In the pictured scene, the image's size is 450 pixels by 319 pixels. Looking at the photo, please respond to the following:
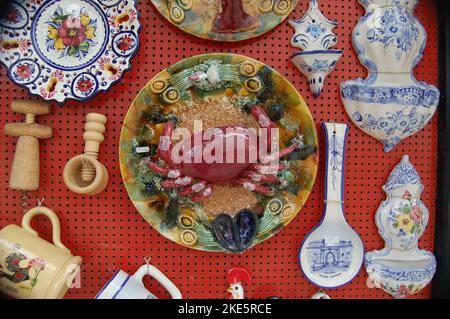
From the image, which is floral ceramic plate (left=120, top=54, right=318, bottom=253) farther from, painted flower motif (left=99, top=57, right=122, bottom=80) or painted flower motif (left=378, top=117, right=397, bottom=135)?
painted flower motif (left=378, top=117, right=397, bottom=135)

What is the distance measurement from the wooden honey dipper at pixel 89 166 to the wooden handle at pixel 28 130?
10 centimetres

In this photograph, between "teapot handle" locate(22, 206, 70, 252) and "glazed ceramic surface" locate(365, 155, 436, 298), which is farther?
"glazed ceramic surface" locate(365, 155, 436, 298)

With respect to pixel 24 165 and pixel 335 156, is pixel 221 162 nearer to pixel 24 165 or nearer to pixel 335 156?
pixel 335 156

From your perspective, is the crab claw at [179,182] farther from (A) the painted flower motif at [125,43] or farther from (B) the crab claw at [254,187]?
(A) the painted flower motif at [125,43]

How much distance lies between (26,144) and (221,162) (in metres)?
0.47

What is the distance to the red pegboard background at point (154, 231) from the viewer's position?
831 mm

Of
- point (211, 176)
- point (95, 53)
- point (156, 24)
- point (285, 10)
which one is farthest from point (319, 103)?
point (95, 53)

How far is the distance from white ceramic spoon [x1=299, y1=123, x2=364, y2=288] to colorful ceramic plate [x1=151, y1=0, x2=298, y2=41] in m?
0.32

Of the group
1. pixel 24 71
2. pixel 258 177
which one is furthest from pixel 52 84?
pixel 258 177

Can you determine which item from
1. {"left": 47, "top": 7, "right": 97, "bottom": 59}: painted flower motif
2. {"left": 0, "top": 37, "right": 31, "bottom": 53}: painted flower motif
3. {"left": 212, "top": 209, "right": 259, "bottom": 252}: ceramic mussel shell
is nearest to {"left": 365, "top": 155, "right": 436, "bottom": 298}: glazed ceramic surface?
{"left": 212, "top": 209, "right": 259, "bottom": 252}: ceramic mussel shell

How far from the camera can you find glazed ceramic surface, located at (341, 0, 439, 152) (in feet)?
2.85

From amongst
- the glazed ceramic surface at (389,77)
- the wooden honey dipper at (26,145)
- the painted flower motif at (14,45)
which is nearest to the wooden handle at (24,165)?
the wooden honey dipper at (26,145)

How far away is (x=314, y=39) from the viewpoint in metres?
0.87

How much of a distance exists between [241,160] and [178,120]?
0.19 metres
